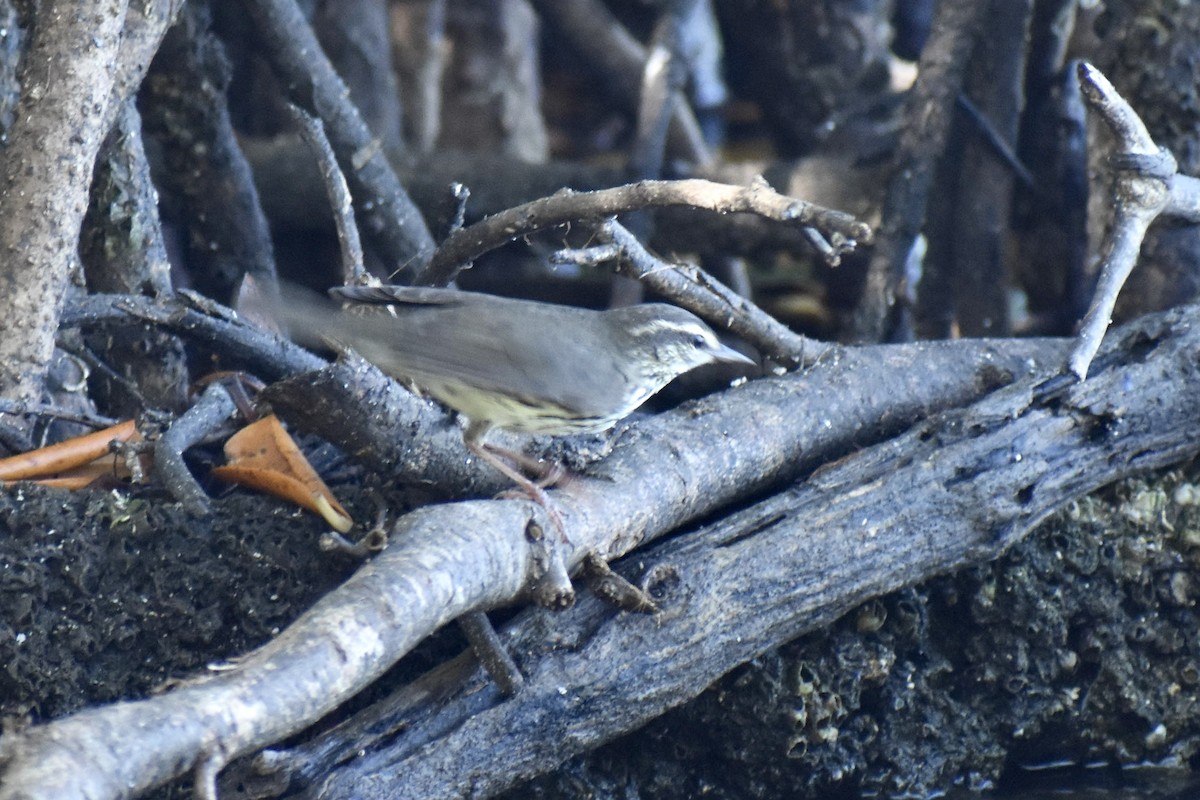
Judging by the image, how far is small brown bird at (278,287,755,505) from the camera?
137 inches

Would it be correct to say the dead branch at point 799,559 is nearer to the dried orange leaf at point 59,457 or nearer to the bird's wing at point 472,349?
the bird's wing at point 472,349

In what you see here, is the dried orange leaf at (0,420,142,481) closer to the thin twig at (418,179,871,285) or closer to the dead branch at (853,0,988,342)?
the thin twig at (418,179,871,285)

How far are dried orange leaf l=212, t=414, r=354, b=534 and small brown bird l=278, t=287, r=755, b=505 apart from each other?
12.9 inches

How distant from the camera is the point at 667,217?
662cm

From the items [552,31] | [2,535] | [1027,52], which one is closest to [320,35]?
[552,31]

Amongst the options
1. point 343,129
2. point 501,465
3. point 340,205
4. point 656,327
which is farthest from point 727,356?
point 343,129

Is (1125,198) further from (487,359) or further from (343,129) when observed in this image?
(343,129)

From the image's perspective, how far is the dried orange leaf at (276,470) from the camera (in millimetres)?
3475

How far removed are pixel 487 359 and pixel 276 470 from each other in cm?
67

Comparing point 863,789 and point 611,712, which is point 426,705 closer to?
point 611,712

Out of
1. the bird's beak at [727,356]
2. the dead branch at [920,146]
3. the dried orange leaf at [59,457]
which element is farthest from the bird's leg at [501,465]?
the dead branch at [920,146]

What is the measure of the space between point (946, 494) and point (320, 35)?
4.67m

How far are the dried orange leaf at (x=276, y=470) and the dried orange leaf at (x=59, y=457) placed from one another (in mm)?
301

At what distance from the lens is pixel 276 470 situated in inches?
141
